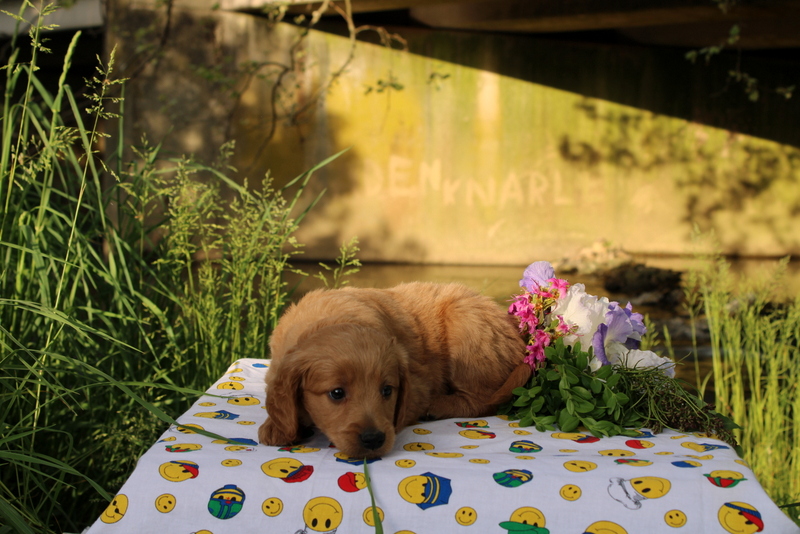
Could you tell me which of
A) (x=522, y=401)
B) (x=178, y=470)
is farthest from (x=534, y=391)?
(x=178, y=470)

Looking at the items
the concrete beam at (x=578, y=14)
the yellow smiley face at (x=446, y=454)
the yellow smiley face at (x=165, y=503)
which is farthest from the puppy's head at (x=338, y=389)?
the concrete beam at (x=578, y=14)

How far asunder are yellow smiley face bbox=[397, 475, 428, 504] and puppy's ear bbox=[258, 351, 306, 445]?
43 cm

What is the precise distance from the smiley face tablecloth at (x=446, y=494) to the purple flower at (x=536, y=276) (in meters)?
0.82

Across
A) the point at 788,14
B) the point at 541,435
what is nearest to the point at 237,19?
the point at 788,14

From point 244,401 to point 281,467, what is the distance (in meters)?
0.74

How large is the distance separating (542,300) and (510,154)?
7.63m

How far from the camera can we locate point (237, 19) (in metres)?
9.43

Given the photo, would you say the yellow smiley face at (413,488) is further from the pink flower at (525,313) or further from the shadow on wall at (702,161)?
the shadow on wall at (702,161)

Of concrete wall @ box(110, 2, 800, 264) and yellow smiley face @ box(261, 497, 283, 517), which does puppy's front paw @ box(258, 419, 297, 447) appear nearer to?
yellow smiley face @ box(261, 497, 283, 517)

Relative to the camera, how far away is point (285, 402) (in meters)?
2.04

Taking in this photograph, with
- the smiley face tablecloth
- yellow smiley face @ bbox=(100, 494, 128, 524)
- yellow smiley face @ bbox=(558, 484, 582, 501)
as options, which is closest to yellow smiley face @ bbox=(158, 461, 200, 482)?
the smiley face tablecloth

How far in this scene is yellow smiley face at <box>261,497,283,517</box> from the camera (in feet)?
5.79

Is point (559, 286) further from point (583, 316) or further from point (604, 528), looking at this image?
point (604, 528)

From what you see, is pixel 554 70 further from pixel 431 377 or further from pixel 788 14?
pixel 431 377
